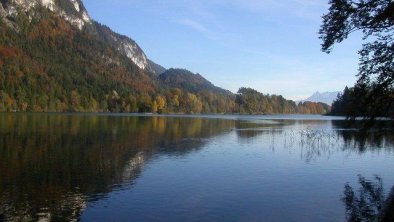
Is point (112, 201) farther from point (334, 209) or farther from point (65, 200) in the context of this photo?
point (334, 209)

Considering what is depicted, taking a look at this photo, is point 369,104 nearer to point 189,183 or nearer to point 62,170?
point 189,183

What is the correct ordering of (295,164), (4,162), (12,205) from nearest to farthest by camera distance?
1. (12,205)
2. (4,162)
3. (295,164)

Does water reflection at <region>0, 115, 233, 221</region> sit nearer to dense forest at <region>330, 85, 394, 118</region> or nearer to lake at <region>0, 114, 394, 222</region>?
lake at <region>0, 114, 394, 222</region>

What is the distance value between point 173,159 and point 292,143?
2414cm

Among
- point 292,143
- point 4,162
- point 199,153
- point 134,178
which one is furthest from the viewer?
point 292,143

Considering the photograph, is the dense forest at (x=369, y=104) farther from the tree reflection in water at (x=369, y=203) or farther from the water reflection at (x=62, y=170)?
the water reflection at (x=62, y=170)

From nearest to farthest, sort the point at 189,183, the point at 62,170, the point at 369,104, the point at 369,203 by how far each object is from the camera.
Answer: the point at 369,104 < the point at 369,203 < the point at 189,183 < the point at 62,170

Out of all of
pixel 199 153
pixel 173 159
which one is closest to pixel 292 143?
pixel 199 153

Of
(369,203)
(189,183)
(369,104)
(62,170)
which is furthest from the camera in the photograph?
(62,170)

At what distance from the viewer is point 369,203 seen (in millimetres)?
22828

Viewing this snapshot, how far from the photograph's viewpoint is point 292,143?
57656 mm

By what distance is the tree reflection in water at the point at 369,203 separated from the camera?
19.5 metres

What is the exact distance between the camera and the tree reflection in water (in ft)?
64.1

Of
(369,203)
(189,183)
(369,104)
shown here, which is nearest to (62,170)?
(189,183)
